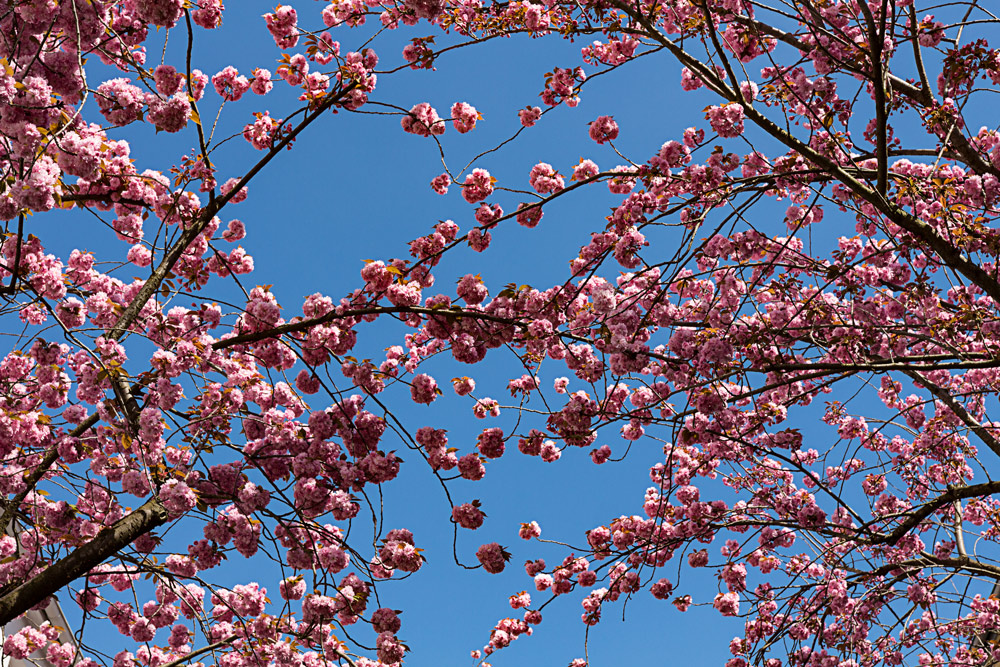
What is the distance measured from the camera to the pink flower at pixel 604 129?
19.6 feet

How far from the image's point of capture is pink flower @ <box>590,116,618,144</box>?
5.98 meters

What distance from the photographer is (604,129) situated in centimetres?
599

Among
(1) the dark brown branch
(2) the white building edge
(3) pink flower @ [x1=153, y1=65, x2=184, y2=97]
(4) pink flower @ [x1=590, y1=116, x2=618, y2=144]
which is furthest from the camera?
(2) the white building edge

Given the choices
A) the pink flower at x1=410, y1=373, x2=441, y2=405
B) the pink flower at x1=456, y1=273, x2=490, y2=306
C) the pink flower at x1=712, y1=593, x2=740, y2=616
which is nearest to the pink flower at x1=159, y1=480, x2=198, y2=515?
the pink flower at x1=410, y1=373, x2=441, y2=405

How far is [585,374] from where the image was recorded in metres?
5.30

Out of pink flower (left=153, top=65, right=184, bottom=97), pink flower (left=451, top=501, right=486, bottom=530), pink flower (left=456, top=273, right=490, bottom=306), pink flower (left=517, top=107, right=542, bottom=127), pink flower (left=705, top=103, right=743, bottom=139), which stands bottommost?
pink flower (left=451, top=501, right=486, bottom=530)

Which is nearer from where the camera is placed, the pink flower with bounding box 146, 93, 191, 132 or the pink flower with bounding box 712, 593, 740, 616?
the pink flower with bounding box 146, 93, 191, 132

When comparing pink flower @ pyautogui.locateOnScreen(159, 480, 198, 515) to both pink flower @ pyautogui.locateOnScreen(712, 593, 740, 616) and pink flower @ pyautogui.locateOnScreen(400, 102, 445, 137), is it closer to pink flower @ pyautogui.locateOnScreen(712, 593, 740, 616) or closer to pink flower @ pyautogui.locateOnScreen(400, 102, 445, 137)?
pink flower @ pyautogui.locateOnScreen(400, 102, 445, 137)

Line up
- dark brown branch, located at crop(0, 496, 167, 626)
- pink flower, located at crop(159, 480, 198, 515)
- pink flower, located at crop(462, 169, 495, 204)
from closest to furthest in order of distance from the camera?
pink flower, located at crop(159, 480, 198, 515) → dark brown branch, located at crop(0, 496, 167, 626) → pink flower, located at crop(462, 169, 495, 204)

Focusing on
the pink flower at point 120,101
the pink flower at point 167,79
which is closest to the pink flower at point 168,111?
the pink flower at point 120,101

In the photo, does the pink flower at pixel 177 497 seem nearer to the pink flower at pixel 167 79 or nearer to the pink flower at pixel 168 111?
the pink flower at pixel 168 111

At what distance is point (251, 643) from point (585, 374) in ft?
10.4

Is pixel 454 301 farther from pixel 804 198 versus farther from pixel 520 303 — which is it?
pixel 804 198

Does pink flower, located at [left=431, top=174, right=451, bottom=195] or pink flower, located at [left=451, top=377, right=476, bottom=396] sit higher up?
pink flower, located at [left=431, top=174, right=451, bottom=195]
